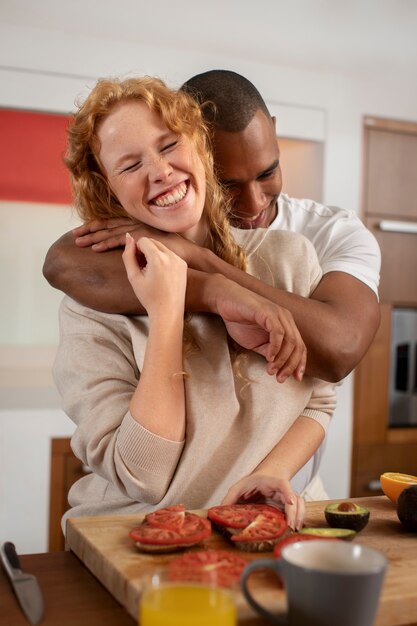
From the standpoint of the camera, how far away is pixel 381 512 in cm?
113

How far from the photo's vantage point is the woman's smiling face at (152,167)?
1317mm

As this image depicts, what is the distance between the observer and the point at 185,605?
2.08 feet

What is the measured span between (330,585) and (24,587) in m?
0.35

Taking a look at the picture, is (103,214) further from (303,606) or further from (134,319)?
(303,606)

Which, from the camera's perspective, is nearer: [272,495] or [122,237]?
[272,495]

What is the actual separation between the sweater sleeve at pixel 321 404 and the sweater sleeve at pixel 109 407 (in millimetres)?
265

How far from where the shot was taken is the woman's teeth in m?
1.33

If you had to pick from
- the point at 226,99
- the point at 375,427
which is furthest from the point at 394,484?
the point at 375,427

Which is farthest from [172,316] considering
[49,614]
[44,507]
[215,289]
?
[44,507]

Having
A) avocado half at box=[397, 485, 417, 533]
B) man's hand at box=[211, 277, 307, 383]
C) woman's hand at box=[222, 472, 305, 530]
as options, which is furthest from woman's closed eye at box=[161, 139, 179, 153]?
avocado half at box=[397, 485, 417, 533]

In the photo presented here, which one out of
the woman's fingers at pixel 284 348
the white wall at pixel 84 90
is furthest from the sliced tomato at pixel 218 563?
the white wall at pixel 84 90

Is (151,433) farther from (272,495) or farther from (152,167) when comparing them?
(152,167)

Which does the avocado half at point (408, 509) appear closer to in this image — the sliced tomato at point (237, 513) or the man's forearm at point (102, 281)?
the sliced tomato at point (237, 513)

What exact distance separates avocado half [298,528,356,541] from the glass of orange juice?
323 mm
